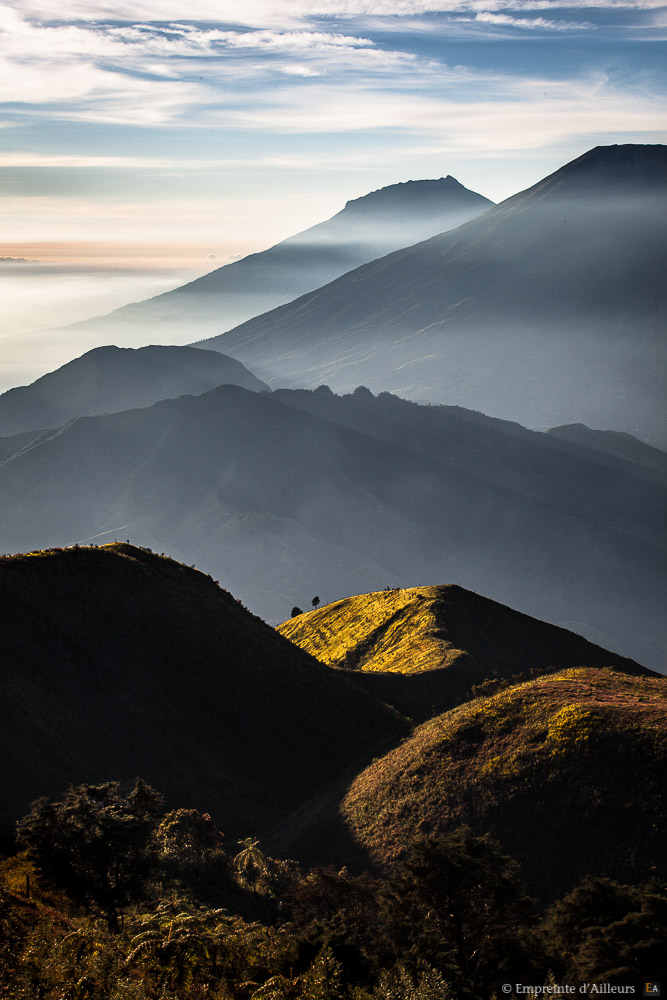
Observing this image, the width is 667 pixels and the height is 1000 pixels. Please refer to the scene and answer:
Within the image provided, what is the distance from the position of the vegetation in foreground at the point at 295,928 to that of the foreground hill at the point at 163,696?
10192 mm

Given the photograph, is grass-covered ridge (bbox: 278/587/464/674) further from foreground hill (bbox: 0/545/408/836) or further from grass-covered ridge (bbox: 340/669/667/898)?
grass-covered ridge (bbox: 340/669/667/898)

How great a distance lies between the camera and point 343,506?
6294 inches

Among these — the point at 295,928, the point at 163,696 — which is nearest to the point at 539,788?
the point at 295,928

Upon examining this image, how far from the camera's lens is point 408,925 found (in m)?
18.8

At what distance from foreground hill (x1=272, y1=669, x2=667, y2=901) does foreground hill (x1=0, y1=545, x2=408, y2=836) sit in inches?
222

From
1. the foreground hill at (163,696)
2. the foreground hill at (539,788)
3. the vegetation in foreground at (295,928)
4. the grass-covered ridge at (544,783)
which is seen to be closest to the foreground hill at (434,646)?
the foreground hill at (163,696)

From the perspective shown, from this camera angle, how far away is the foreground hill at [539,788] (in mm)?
24594

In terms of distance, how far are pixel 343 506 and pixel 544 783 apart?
438 feet

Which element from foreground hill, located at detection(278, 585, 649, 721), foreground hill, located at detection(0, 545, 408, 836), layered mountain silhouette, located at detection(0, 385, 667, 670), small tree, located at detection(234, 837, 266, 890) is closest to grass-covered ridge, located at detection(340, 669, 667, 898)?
small tree, located at detection(234, 837, 266, 890)

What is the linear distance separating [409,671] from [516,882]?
32081mm

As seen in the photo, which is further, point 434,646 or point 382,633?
point 382,633

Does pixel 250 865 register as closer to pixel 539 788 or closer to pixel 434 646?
pixel 539 788

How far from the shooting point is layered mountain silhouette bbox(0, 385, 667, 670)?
466 ft

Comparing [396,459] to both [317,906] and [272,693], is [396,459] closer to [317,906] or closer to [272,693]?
[272,693]
